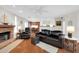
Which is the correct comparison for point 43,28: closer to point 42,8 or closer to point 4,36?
point 42,8

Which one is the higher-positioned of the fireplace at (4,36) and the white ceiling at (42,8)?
the white ceiling at (42,8)

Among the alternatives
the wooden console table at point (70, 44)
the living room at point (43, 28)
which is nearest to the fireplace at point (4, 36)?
the living room at point (43, 28)

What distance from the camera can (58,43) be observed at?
5129 millimetres

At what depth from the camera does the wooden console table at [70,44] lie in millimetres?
4516

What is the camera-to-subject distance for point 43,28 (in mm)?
7988

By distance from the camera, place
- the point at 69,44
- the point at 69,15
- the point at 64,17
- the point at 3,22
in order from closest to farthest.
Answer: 1. the point at 69,44
2. the point at 3,22
3. the point at 69,15
4. the point at 64,17

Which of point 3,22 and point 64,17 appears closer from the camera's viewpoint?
point 3,22

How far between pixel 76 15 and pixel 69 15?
0.66m

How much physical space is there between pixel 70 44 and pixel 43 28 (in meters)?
3.45

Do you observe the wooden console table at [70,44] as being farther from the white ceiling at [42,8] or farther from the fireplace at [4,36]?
the fireplace at [4,36]

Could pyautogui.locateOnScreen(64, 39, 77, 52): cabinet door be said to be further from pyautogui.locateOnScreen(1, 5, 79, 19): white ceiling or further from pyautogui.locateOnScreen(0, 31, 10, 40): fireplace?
pyautogui.locateOnScreen(0, 31, 10, 40): fireplace

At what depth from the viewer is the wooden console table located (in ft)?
14.8
